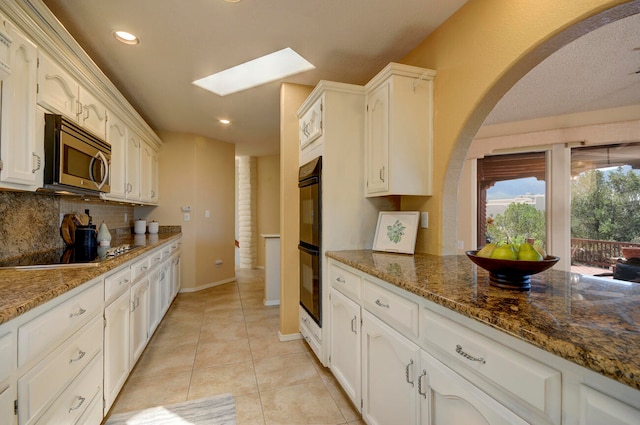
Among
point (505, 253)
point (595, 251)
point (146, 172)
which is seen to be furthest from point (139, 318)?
point (595, 251)

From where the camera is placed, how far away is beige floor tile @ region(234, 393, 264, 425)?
1.65m

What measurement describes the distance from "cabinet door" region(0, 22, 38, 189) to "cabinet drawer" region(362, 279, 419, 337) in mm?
1782

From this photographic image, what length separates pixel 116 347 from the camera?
5.69 ft

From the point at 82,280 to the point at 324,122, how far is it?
5.45 feet

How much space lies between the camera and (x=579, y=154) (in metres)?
3.59

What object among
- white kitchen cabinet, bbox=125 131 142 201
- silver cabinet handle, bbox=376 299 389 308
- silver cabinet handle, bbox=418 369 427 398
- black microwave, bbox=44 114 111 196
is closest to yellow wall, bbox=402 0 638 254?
silver cabinet handle, bbox=376 299 389 308

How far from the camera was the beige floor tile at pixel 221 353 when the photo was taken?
7.52 ft

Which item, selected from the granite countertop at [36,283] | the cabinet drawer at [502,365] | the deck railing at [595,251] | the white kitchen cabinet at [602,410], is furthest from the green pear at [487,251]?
the deck railing at [595,251]

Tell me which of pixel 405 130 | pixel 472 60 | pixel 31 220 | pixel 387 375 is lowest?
pixel 387 375

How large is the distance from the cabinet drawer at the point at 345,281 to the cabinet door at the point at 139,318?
4.66 feet

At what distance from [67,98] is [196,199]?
274 cm

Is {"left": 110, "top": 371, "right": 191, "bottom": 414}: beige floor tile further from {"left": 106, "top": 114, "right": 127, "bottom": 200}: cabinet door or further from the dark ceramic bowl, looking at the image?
the dark ceramic bowl

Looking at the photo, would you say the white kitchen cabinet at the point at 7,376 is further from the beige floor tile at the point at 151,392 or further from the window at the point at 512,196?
the window at the point at 512,196

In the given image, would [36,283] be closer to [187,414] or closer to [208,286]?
[187,414]
